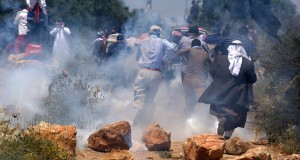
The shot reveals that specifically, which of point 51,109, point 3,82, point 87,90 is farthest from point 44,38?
point 51,109

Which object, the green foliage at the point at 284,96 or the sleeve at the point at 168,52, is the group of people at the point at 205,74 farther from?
the green foliage at the point at 284,96

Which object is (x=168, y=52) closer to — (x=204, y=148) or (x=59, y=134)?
(x=204, y=148)

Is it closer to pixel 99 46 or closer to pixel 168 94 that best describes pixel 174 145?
pixel 168 94

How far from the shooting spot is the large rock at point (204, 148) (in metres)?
Answer: 7.84

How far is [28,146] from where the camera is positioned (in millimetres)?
6789

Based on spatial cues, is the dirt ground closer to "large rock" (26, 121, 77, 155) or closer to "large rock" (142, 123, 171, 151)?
"large rock" (142, 123, 171, 151)

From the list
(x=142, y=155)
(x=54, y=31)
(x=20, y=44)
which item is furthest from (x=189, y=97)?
(x=54, y=31)

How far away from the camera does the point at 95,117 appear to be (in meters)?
10.9

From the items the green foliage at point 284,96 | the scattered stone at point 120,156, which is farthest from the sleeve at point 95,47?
the scattered stone at point 120,156

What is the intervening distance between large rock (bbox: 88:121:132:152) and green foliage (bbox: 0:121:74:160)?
1.48m

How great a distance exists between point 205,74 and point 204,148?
4.28m

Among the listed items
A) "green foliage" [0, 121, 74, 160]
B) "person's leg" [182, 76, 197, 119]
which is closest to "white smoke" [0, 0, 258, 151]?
"person's leg" [182, 76, 197, 119]

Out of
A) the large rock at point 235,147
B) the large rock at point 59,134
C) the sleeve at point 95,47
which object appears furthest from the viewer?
the sleeve at point 95,47

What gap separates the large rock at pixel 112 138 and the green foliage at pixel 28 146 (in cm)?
148
